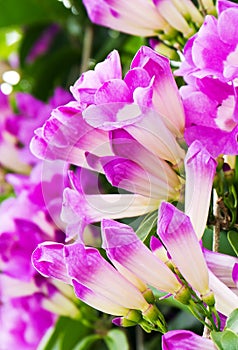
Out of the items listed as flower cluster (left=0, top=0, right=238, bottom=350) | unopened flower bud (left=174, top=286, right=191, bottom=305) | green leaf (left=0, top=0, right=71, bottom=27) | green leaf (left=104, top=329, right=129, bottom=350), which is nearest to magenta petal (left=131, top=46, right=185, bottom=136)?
flower cluster (left=0, top=0, right=238, bottom=350)

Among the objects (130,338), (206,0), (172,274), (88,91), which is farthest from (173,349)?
(130,338)

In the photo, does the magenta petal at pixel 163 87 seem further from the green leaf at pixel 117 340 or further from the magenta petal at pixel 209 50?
the green leaf at pixel 117 340

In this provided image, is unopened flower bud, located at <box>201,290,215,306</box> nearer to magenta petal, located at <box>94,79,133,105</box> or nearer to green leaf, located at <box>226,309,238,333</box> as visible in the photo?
green leaf, located at <box>226,309,238,333</box>

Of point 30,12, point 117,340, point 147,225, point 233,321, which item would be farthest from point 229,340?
point 30,12

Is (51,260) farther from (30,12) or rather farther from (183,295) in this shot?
(30,12)

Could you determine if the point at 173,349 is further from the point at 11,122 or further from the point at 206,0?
the point at 11,122

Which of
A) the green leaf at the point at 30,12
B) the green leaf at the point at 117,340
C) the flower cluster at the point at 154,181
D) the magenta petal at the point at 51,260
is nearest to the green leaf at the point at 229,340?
the flower cluster at the point at 154,181
